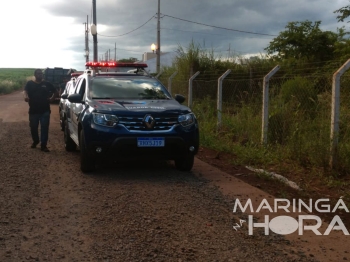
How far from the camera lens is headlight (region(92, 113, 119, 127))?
7.55 meters

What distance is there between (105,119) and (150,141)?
0.80 m

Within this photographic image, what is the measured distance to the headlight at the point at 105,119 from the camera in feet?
24.8

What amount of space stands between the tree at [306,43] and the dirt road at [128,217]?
20176mm

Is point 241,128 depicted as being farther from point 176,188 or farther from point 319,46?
point 319,46

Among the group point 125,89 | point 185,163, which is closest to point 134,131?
point 185,163

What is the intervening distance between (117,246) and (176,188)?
8.21ft

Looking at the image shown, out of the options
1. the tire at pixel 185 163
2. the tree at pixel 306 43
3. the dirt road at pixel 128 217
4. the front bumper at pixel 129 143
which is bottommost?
the dirt road at pixel 128 217

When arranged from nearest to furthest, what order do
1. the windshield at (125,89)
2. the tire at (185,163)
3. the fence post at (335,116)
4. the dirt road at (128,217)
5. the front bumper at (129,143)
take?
1. the dirt road at (128,217)
2. the front bumper at (129,143)
3. the fence post at (335,116)
4. the tire at (185,163)
5. the windshield at (125,89)

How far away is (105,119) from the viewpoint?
7590 millimetres

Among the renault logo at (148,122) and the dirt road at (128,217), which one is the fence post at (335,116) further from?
the renault logo at (148,122)

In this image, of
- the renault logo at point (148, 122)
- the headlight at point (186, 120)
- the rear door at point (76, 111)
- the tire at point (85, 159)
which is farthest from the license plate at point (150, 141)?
the rear door at point (76, 111)

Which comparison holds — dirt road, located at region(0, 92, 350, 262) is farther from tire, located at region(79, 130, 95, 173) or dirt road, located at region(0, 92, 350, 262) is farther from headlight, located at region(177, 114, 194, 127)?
headlight, located at region(177, 114, 194, 127)

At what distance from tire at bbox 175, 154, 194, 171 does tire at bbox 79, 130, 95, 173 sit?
1.48m

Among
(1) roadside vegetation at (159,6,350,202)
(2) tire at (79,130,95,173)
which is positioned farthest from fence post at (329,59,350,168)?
(2) tire at (79,130,95,173)
